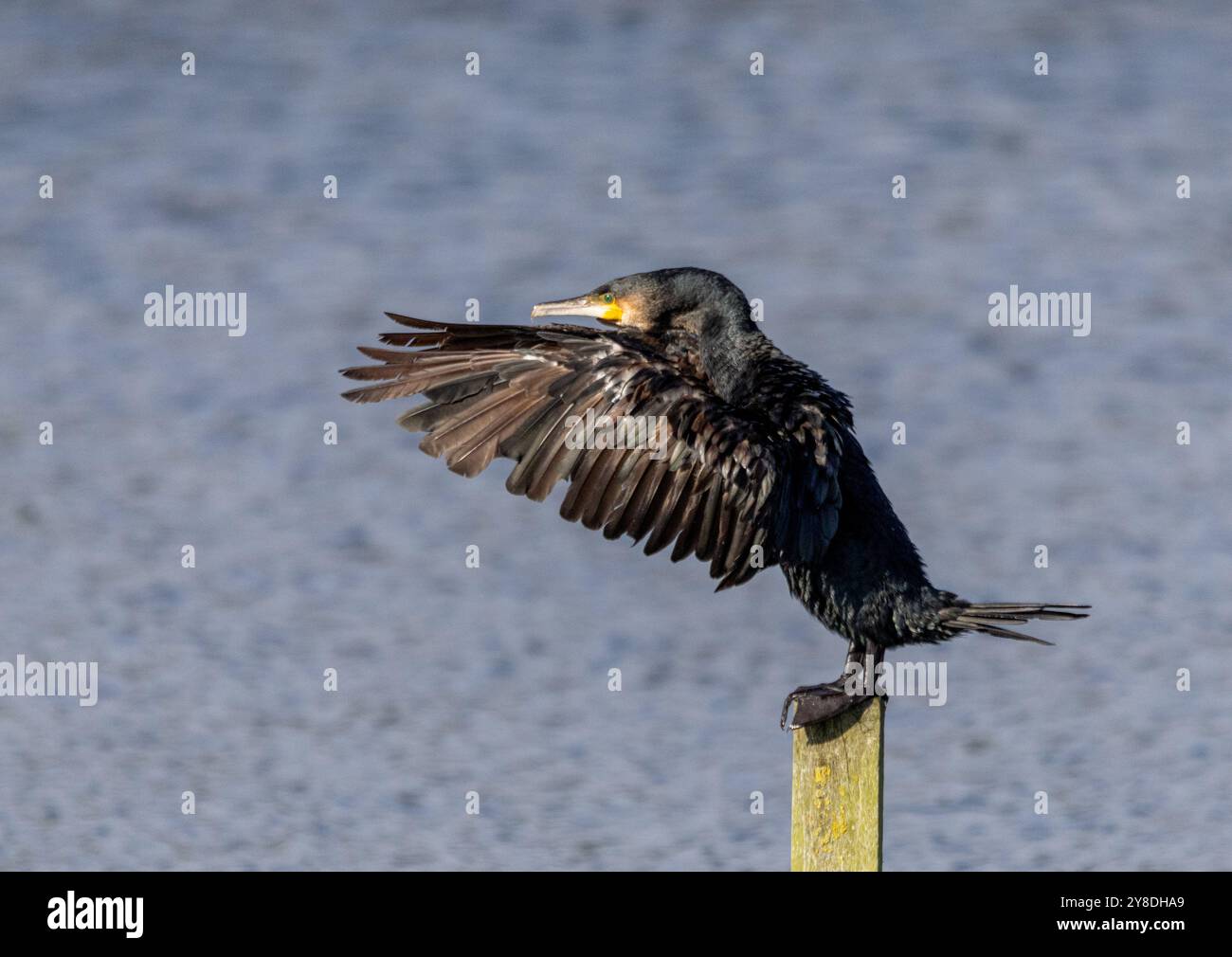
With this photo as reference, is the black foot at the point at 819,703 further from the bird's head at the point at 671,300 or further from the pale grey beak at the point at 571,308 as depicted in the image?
the pale grey beak at the point at 571,308

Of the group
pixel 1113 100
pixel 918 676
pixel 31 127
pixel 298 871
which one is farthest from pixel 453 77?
pixel 298 871

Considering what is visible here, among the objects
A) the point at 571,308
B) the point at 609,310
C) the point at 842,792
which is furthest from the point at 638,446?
the point at 571,308

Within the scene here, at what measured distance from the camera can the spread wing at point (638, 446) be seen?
568 centimetres

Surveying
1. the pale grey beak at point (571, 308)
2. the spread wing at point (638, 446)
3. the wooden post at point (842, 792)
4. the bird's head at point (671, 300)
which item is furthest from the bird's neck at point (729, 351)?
the wooden post at point (842, 792)

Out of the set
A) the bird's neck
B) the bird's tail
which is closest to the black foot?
the bird's tail

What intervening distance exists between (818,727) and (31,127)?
9390mm

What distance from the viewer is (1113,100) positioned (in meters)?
13.9

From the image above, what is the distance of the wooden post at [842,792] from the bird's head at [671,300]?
1.45 meters

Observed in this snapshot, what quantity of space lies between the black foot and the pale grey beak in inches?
70.5

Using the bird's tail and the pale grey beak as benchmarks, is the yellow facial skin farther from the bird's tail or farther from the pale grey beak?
the bird's tail

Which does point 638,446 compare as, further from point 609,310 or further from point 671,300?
point 609,310

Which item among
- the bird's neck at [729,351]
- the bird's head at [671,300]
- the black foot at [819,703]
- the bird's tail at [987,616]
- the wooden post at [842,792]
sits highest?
the bird's head at [671,300]

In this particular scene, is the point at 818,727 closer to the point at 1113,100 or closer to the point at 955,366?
the point at 955,366

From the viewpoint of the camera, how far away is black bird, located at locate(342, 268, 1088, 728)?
568cm
